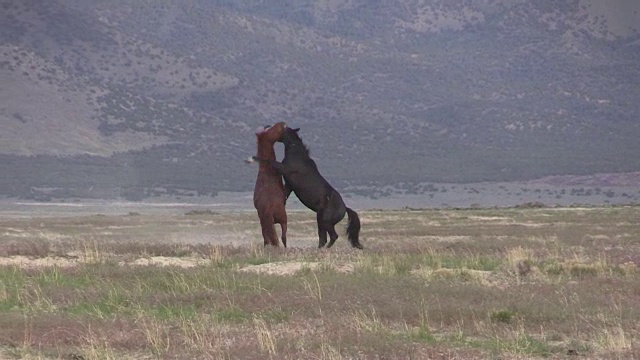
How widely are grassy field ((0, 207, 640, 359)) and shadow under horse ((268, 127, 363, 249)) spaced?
1.90 metres

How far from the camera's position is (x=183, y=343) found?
12.2 metres

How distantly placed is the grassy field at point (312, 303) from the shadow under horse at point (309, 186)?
1.90m

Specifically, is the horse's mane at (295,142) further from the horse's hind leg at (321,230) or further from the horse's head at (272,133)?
the horse's hind leg at (321,230)

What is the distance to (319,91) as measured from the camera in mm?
132000

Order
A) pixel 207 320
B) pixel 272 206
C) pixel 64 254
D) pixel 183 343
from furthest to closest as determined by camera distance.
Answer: pixel 272 206 < pixel 64 254 < pixel 207 320 < pixel 183 343

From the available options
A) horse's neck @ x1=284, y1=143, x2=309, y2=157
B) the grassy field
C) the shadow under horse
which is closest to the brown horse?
the shadow under horse

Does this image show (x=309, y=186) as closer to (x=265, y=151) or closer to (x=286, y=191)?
(x=286, y=191)

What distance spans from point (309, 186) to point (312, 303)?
32.1 feet

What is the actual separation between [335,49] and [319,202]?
4889 inches

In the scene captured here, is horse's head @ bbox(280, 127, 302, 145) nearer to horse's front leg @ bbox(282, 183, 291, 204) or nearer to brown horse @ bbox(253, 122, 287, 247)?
brown horse @ bbox(253, 122, 287, 247)

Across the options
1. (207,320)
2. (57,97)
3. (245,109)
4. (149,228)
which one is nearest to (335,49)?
(245,109)

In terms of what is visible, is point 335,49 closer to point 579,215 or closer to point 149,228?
point 579,215

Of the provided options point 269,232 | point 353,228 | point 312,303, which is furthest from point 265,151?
point 312,303

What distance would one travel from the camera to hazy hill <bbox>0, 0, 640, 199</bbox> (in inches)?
4060
